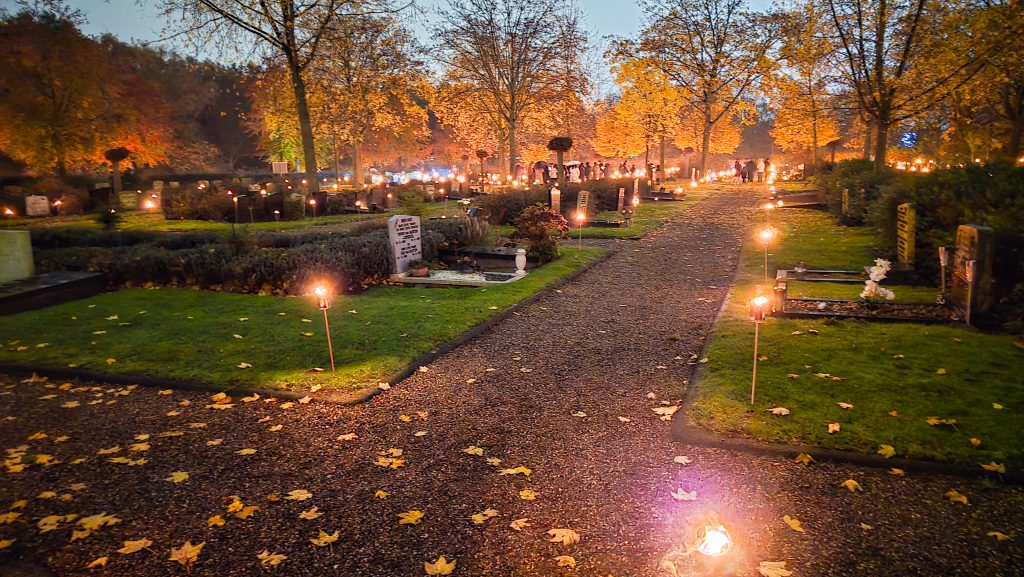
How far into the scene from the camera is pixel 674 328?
8.70 metres

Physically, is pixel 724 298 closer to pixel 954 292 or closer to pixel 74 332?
pixel 954 292

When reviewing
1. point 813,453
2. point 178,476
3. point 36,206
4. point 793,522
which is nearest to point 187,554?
point 178,476

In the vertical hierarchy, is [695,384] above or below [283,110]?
below

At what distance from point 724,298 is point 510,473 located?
7333mm

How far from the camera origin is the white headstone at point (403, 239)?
42.1 ft

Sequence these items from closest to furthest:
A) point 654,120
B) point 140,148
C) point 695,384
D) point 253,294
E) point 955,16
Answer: point 695,384 → point 253,294 → point 955,16 → point 140,148 → point 654,120

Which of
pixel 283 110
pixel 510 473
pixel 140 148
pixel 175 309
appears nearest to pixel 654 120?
pixel 283 110

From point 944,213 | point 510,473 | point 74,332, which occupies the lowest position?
point 510,473

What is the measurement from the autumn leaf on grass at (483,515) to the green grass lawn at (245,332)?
9.51ft

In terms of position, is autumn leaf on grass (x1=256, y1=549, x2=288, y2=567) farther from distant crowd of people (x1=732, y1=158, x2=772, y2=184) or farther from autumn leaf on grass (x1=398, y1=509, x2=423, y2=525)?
distant crowd of people (x1=732, y1=158, x2=772, y2=184)

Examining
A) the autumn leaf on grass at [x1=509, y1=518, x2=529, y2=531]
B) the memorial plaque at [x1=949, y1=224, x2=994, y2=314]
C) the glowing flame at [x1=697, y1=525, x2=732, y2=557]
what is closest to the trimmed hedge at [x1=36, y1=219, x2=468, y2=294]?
the autumn leaf on grass at [x1=509, y1=518, x2=529, y2=531]

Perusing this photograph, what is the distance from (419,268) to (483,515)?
31.8ft

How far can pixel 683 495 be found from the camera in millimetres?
4105

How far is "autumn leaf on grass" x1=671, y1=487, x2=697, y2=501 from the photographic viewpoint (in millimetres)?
4059
